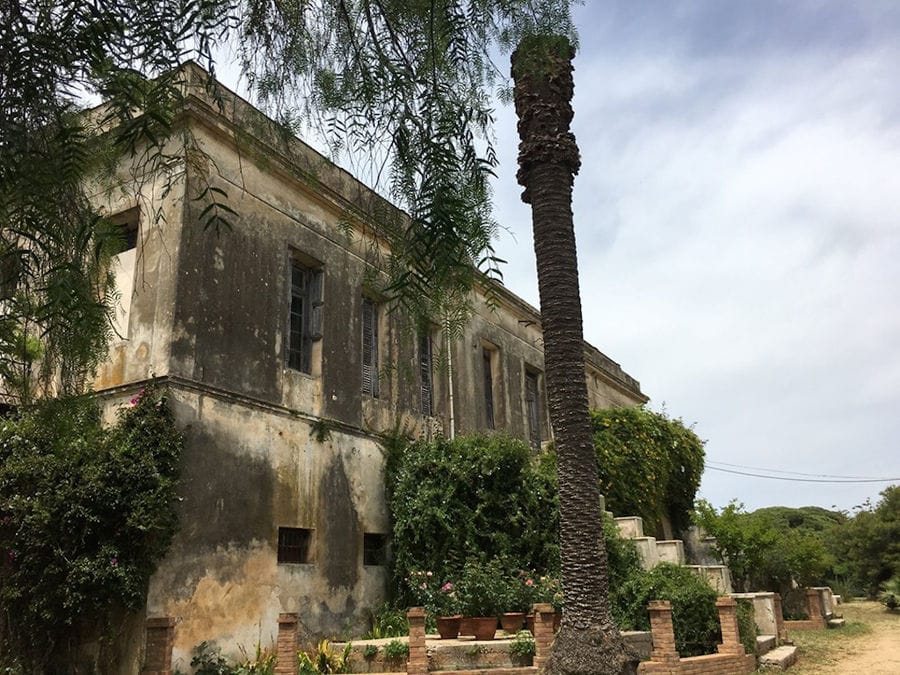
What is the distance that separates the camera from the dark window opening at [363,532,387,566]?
42.4 feet

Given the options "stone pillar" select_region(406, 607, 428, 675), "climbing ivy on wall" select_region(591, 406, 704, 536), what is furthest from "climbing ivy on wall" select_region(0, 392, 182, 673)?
"climbing ivy on wall" select_region(591, 406, 704, 536)

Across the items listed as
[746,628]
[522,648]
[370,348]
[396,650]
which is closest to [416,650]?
[396,650]

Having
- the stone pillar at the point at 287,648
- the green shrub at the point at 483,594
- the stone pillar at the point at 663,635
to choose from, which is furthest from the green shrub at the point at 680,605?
the stone pillar at the point at 287,648

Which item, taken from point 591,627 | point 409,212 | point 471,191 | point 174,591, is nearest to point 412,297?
point 409,212

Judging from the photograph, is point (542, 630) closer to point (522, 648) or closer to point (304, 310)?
point (522, 648)

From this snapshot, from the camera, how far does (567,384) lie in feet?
27.1

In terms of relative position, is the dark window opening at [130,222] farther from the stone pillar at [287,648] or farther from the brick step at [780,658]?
the brick step at [780,658]

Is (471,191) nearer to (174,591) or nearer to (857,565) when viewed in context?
(174,591)

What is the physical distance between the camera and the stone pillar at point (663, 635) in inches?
373

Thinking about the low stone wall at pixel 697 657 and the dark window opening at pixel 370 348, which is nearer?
the low stone wall at pixel 697 657

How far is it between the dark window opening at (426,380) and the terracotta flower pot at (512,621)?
5.34 metres

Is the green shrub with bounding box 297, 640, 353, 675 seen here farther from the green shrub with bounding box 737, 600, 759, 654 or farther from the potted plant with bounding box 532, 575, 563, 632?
the green shrub with bounding box 737, 600, 759, 654

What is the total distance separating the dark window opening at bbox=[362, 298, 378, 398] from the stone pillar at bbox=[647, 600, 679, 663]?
624 cm

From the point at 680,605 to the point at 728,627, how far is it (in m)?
0.77
